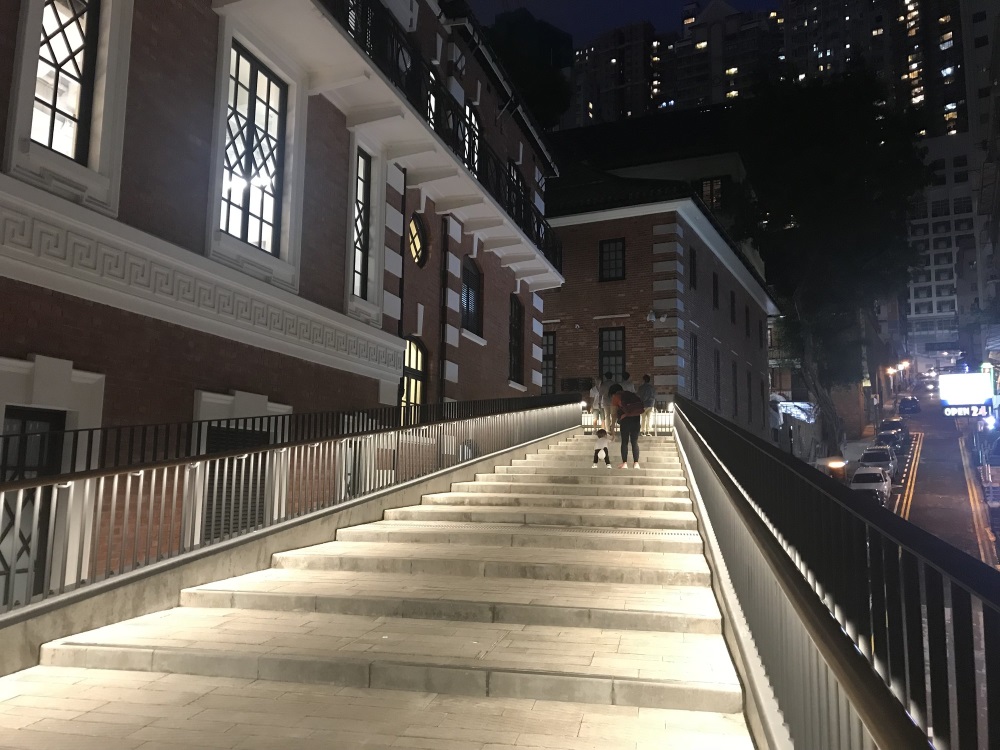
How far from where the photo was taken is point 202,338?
30.9 ft

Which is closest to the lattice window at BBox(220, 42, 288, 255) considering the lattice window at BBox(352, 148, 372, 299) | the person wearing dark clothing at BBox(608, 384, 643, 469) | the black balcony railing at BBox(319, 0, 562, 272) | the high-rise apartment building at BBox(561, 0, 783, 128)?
the black balcony railing at BBox(319, 0, 562, 272)

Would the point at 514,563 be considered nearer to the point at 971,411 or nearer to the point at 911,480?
the point at 911,480

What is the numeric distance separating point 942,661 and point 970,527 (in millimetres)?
32296

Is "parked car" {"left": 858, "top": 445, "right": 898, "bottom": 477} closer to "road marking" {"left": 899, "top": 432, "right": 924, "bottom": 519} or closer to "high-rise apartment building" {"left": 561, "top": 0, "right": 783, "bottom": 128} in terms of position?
"road marking" {"left": 899, "top": 432, "right": 924, "bottom": 519}

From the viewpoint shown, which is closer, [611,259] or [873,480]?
[611,259]

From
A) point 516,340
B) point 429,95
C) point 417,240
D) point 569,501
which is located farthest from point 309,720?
point 516,340

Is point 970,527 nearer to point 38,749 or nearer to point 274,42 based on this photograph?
point 274,42

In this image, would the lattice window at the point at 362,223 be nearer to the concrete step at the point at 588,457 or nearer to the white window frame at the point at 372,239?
the white window frame at the point at 372,239

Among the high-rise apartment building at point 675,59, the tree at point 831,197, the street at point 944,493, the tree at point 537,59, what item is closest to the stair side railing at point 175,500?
the street at point 944,493

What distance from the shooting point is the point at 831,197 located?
36250 mm

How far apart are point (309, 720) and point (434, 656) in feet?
3.51

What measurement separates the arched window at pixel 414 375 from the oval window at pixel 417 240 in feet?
5.94

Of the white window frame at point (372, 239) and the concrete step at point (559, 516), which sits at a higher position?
the white window frame at point (372, 239)

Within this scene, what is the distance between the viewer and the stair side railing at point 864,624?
191 cm
